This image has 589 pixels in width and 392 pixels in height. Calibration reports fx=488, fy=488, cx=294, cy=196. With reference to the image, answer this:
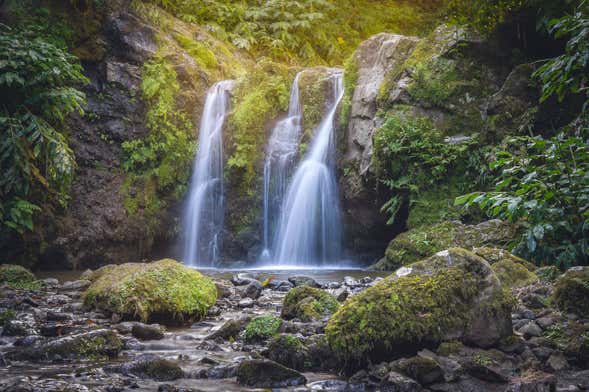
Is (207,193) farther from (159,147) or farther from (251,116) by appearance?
(251,116)

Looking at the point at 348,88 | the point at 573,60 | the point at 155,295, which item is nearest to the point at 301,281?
the point at 155,295

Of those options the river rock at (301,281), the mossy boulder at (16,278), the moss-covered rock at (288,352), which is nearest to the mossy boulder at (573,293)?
the moss-covered rock at (288,352)

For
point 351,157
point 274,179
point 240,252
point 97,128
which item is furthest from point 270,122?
point 97,128

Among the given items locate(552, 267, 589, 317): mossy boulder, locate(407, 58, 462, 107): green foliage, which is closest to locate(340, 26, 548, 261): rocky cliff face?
locate(407, 58, 462, 107): green foliage

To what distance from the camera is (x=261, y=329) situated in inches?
174

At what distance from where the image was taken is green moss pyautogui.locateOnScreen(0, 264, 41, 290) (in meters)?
7.09

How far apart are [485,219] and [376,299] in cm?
730

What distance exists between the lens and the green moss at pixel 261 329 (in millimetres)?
4398

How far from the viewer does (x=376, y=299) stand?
3578 millimetres

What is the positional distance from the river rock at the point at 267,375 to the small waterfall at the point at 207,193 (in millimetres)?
9758

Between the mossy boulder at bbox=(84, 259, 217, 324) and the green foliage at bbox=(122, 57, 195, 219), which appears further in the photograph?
the green foliage at bbox=(122, 57, 195, 219)

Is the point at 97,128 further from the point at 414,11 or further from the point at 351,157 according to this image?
the point at 414,11

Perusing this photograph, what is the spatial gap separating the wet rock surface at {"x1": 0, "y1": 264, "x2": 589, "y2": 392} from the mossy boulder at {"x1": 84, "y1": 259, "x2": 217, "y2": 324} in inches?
14.6

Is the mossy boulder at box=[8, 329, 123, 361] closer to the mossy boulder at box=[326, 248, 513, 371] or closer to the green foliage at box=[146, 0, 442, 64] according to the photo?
the mossy boulder at box=[326, 248, 513, 371]
